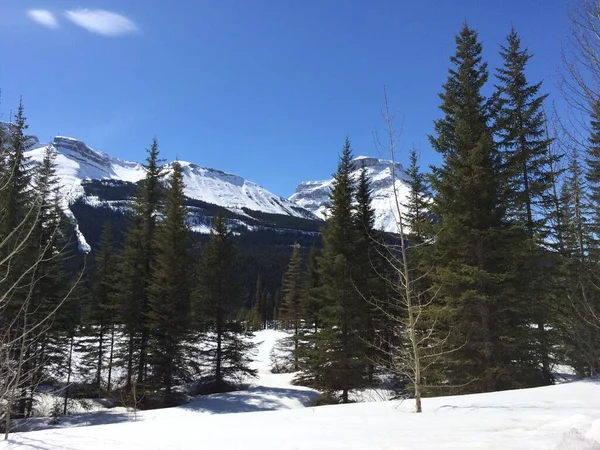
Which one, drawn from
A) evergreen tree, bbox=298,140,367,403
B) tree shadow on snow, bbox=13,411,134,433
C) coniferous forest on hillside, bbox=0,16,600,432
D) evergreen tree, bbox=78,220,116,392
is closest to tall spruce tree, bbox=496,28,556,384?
coniferous forest on hillside, bbox=0,16,600,432

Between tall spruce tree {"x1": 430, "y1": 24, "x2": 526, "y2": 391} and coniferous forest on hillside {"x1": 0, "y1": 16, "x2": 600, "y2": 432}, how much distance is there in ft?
0.18

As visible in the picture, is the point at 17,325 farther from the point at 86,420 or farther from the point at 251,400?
the point at 251,400

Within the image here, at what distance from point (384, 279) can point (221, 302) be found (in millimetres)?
11798

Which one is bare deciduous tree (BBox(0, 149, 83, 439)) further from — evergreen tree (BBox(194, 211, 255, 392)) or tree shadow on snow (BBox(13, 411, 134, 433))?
evergreen tree (BBox(194, 211, 255, 392))

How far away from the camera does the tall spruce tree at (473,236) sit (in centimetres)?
1194

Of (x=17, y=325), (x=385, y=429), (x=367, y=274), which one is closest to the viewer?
(x=385, y=429)

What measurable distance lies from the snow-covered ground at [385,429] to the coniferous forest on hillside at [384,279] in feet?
3.33

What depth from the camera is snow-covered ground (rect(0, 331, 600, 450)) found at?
461 cm

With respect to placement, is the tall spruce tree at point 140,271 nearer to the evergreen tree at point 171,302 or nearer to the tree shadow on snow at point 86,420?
the evergreen tree at point 171,302

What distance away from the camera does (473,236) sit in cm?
1271

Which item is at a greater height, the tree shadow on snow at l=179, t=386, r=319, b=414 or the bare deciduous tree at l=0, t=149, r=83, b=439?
the bare deciduous tree at l=0, t=149, r=83, b=439

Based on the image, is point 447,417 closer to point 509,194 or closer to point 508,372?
point 508,372

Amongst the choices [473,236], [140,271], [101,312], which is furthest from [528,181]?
[101,312]

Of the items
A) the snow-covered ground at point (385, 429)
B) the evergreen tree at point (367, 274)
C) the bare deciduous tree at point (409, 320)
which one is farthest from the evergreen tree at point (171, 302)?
the snow-covered ground at point (385, 429)
